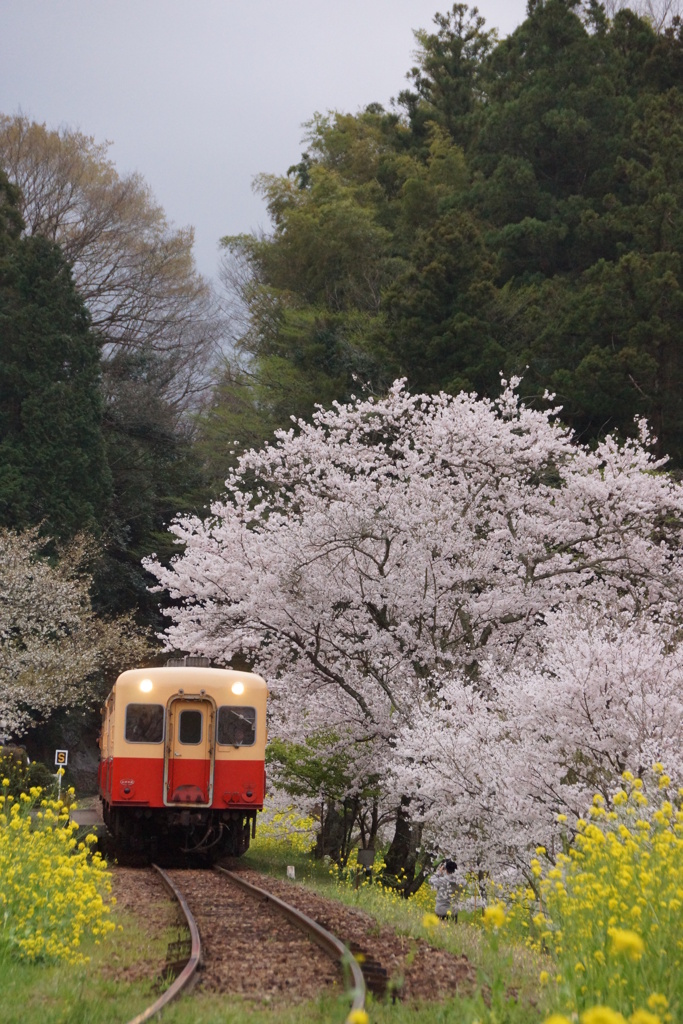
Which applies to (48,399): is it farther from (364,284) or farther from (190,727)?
(190,727)

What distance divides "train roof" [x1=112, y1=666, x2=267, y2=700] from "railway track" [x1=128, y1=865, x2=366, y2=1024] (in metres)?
3.29

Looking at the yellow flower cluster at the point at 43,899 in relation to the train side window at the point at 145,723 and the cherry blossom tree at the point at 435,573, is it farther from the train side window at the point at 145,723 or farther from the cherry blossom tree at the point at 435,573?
the cherry blossom tree at the point at 435,573

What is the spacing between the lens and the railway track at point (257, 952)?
17.1 ft

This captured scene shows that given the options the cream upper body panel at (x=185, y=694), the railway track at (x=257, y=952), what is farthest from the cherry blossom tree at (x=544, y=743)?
the railway track at (x=257, y=952)

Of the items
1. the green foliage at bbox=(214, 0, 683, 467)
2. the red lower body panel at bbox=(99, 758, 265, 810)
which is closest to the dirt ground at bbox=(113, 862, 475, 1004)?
the red lower body panel at bbox=(99, 758, 265, 810)

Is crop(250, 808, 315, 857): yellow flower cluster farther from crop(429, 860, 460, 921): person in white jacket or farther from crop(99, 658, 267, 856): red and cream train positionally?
crop(429, 860, 460, 921): person in white jacket

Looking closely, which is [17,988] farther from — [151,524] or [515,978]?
[151,524]

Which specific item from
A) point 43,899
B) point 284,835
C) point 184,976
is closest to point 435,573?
point 284,835

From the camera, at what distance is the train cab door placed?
481 inches

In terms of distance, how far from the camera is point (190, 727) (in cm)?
1244

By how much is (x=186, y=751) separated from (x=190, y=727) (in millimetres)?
263

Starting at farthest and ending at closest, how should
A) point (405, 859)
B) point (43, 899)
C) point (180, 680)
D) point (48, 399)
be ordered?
1. point (48, 399)
2. point (405, 859)
3. point (180, 680)
4. point (43, 899)

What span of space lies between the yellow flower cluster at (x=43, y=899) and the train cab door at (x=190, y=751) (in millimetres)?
5211

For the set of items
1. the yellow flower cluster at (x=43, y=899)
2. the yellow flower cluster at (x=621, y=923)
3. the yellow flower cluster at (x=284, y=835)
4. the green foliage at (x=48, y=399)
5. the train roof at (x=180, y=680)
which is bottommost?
the yellow flower cluster at (x=284, y=835)
